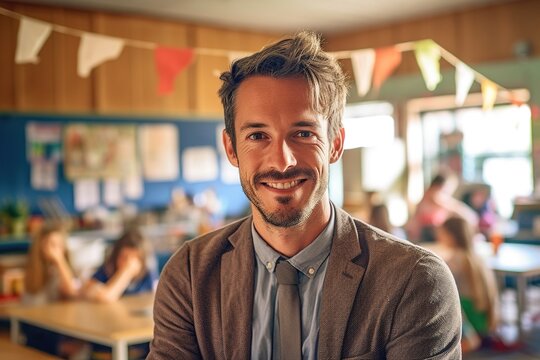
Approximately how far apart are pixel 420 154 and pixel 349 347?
6.95 m

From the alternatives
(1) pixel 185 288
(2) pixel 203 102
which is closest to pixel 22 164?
(2) pixel 203 102

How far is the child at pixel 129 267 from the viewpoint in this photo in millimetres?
4605

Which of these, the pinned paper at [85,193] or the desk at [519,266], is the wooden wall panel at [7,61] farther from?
the desk at [519,266]

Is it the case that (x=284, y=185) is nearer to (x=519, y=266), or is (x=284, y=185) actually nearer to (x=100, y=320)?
(x=100, y=320)

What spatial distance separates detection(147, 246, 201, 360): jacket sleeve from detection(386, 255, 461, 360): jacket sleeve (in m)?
0.46

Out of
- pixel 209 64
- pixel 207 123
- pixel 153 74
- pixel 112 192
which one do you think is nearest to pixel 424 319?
pixel 112 192

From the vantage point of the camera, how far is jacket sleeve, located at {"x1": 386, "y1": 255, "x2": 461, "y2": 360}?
1.53 m

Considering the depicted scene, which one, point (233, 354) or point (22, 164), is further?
point (22, 164)

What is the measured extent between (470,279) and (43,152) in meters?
3.94

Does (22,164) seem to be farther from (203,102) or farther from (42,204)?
(203,102)

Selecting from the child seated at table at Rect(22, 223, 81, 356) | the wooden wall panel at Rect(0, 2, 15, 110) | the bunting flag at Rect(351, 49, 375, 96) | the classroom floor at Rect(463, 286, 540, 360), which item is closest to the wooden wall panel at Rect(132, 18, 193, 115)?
the wooden wall panel at Rect(0, 2, 15, 110)

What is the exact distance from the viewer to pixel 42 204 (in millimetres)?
6812

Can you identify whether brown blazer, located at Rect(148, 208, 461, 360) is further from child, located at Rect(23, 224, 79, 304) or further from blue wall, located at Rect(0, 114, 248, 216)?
blue wall, located at Rect(0, 114, 248, 216)

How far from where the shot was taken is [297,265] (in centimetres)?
167
